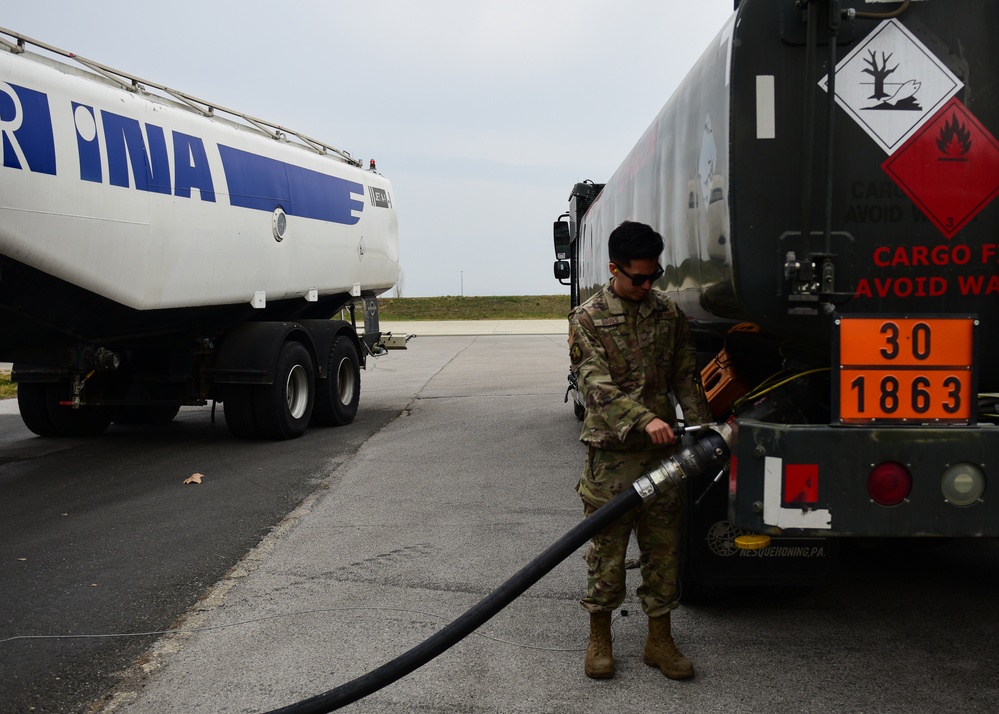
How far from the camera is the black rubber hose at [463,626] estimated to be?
313cm

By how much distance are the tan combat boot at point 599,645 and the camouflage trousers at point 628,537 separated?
39 millimetres

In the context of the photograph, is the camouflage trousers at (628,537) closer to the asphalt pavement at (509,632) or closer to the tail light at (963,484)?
the asphalt pavement at (509,632)

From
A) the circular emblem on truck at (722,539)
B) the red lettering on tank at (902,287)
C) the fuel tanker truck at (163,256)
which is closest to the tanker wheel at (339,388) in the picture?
the fuel tanker truck at (163,256)

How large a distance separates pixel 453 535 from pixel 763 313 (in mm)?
3190

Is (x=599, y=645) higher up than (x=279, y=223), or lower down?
lower down

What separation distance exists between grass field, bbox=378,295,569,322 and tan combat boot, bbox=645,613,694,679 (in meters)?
44.7

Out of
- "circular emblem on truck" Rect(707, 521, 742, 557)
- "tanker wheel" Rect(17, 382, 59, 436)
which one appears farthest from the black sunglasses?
"tanker wheel" Rect(17, 382, 59, 436)

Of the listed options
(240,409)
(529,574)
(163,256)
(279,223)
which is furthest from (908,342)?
(279,223)

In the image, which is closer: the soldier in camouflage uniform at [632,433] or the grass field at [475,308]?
the soldier in camouflage uniform at [632,433]

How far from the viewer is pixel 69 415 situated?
414 inches

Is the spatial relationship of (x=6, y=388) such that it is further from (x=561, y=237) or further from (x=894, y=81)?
(x=894, y=81)

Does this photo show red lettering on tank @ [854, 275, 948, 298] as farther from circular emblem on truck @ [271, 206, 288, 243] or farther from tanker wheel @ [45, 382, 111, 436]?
tanker wheel @ [45, 382, 111, 436]

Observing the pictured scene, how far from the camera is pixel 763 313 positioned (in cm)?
346

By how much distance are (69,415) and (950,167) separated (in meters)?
9.51
